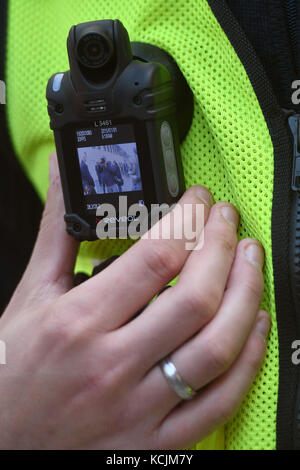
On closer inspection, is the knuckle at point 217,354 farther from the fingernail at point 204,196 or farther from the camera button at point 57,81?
the camera button at point 57,81


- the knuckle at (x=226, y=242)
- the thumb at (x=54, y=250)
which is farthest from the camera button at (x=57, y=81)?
the knuckle at (x=226, y=242)

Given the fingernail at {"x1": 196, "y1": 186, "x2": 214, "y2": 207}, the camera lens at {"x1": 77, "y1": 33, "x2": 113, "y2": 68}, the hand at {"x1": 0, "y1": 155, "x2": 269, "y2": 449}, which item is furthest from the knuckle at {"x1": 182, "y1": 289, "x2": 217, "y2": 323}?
the camera lens at {"x1": 77, "y1": 33, "x2": 113, "y2": 68}

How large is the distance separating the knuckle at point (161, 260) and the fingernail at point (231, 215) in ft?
0.23

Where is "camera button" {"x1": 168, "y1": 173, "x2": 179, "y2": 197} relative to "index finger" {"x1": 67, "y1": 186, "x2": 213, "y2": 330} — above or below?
above

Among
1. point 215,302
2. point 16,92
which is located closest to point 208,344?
point 215,302

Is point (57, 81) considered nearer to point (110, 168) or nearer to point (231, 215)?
point (110, 168)

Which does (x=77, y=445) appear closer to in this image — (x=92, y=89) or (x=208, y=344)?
(x=208, y=344)

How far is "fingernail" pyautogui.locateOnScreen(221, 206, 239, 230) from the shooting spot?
59 centimetres

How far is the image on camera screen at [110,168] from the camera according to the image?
60cm

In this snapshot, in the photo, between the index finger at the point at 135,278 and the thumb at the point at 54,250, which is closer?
the index finger at the point at 135,278

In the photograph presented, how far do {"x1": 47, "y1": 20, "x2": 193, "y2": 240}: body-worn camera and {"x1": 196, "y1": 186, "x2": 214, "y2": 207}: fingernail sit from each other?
0.02 metres

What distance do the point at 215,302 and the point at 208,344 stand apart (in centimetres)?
4

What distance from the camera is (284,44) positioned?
576 millimetres

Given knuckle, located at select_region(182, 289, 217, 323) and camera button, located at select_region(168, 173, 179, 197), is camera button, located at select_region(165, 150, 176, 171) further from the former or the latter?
knuckle, located at select_region(182, 289, 217, 323)
